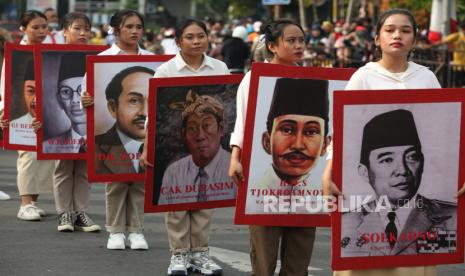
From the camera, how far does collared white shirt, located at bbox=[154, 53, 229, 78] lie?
26.7 ft

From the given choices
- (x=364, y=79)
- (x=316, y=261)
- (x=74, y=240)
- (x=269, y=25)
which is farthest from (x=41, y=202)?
(x=364, y=79)

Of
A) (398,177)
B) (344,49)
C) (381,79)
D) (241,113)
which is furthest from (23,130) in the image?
(344,49)

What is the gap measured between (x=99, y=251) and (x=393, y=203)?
3.67 m

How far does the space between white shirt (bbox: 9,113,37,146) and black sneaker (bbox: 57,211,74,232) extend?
90 cm

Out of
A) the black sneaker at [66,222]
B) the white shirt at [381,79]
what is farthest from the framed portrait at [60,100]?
the white shirt at [381,79]

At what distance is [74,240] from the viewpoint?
32.0 ft

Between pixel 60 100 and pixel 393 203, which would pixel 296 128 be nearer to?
pixel 393 203

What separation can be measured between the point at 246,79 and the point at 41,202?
221 inches

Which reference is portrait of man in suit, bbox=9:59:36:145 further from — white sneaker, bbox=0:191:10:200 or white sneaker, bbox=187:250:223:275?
white sneaker, bbox=187:250:223:275

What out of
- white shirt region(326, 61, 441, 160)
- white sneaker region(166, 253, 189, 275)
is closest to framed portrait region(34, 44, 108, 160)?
white sneaker region(166, 253, 189, 275)

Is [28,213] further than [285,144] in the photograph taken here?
Yes

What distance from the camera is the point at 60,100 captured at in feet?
33.4

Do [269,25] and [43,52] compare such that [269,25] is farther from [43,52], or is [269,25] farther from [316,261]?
[43,52]

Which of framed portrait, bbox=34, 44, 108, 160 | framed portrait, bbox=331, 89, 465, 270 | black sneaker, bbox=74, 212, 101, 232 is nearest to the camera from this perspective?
framed portrait, bbox=331, 89, 465, 270
